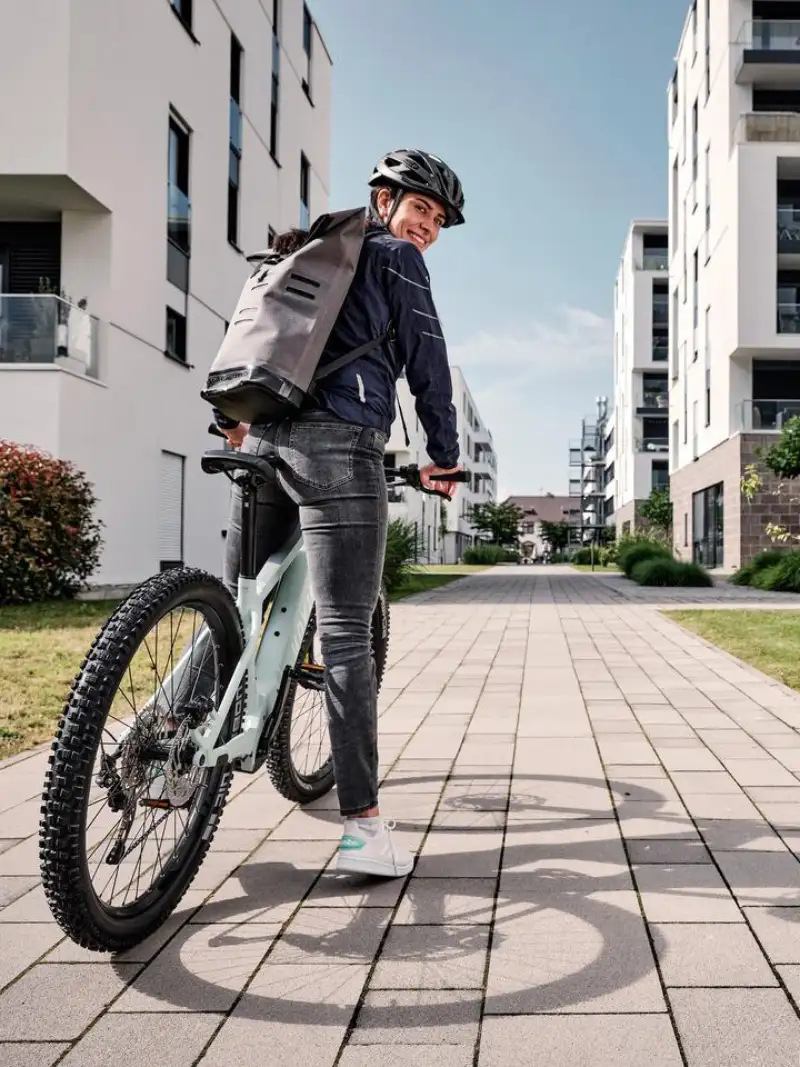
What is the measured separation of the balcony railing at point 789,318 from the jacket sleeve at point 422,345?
26841 mm

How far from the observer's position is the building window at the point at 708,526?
29.6 m

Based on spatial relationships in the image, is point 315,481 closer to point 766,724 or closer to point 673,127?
point 766,724

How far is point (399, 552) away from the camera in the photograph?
15969 millimetres

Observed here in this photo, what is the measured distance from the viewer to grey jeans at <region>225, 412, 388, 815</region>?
2607 millimetres

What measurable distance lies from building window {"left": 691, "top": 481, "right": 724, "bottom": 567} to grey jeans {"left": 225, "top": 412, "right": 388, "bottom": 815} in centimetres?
2780

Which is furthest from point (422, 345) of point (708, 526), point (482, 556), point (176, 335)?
point (482, 556)

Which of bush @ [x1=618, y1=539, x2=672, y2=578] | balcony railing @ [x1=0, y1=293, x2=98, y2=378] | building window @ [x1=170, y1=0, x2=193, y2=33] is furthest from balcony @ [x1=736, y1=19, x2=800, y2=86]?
balcony railing @ [x1=0, y1=293, x2=98, y2=378]

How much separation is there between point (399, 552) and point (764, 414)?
48.8 feet

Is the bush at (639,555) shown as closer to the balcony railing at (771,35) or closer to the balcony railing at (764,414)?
the balcony railing at (764,414)

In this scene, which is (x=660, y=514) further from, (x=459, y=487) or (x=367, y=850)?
(x=367, y=850)

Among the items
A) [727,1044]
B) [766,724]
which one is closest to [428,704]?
[766,724]

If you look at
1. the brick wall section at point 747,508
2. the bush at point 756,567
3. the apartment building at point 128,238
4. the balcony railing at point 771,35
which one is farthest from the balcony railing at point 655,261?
the bush at point 756,567

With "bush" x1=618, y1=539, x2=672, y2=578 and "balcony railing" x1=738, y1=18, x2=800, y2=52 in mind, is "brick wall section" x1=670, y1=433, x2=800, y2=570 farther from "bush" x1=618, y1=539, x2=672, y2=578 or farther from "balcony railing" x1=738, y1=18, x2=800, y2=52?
"balcony railing" x1=738, y1=18, x2=800, y2=52

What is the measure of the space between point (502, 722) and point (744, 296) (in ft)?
81.5
